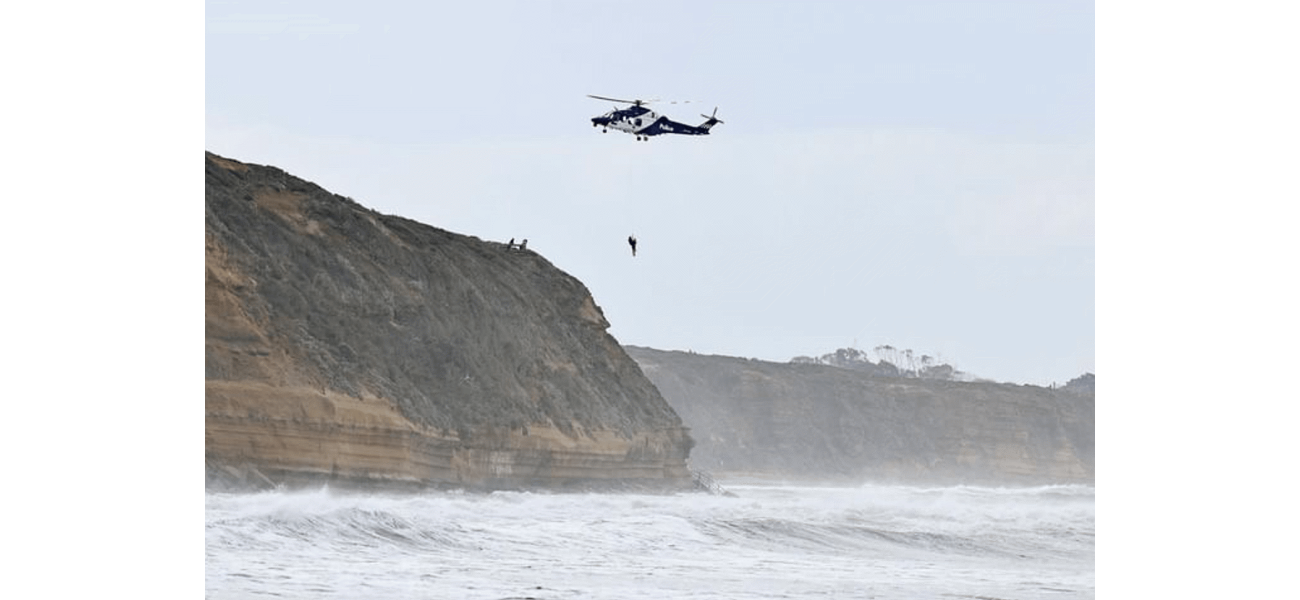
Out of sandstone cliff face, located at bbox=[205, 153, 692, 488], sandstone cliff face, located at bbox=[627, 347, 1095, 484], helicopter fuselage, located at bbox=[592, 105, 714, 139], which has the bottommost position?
sandstone cliff face, located at bbox=[627, 347, 1095, 484]

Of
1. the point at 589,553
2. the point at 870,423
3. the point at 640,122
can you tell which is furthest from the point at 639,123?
the point at 870,423

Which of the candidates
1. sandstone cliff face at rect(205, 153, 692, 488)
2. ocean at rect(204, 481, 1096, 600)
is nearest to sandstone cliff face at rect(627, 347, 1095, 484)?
sandstone cliff face at rect(205, 153, 692, 488)

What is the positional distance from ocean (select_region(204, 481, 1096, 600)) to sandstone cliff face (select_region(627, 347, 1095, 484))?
155 feet

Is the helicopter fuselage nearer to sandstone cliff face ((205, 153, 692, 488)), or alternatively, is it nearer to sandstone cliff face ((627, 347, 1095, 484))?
sandstone cliff face ((205, 153, 692, 488))

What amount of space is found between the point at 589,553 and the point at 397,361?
926 centimetres

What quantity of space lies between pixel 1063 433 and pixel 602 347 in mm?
47709

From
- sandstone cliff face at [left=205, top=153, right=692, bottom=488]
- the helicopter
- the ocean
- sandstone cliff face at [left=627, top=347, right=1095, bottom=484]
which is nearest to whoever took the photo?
the ocean

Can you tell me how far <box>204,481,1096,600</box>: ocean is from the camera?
21500mm

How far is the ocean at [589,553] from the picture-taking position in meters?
21.5

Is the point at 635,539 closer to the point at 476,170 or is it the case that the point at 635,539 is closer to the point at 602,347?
the point at 602,347

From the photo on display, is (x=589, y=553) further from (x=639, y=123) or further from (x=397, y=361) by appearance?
(x=639, y=123)

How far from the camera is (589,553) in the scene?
2586 centimetres
